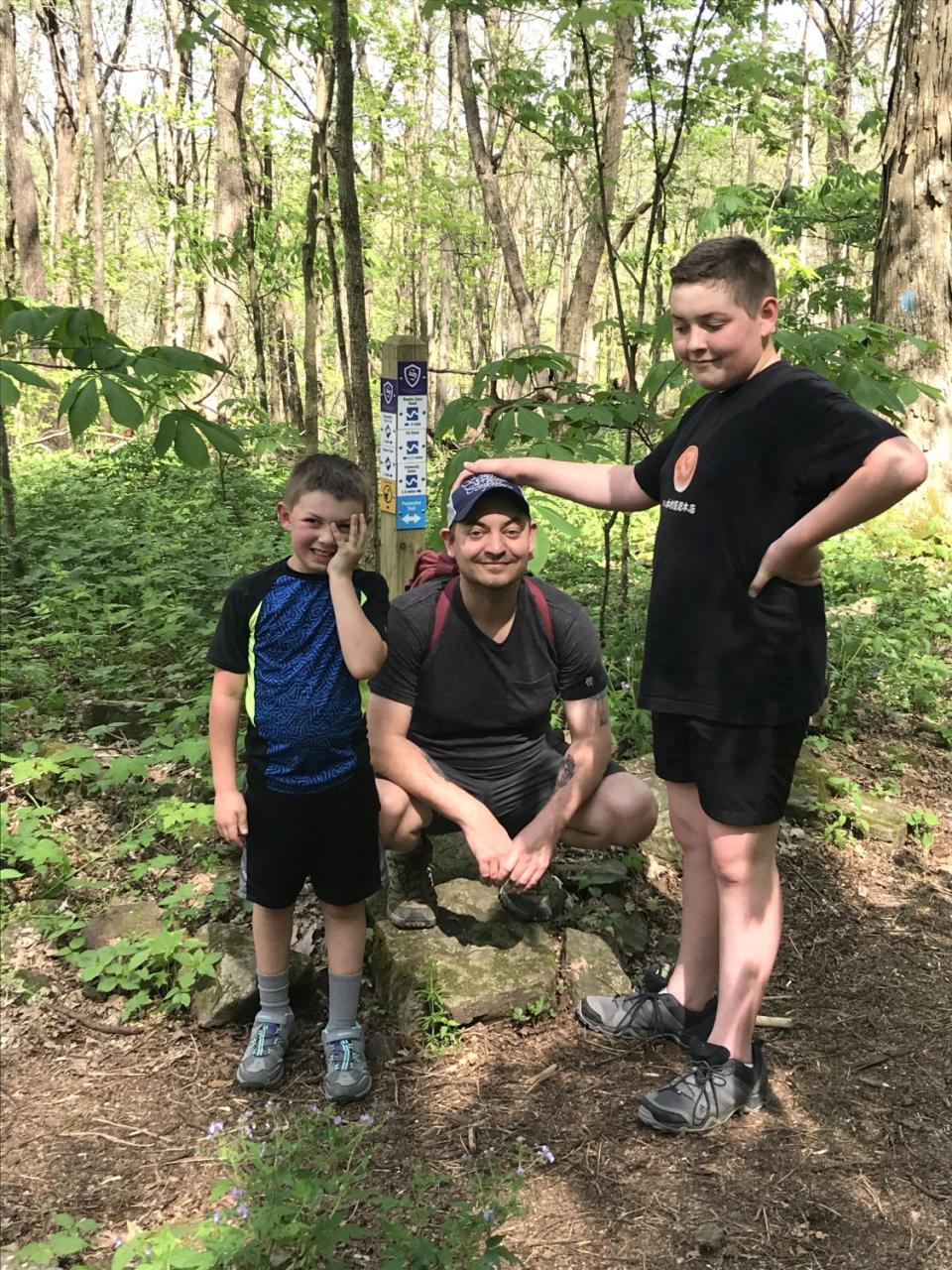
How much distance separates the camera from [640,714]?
170 inches

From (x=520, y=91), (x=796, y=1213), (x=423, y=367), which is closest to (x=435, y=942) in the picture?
(x=796, y=1213)

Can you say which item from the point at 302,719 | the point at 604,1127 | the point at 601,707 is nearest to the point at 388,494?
the point at 601,707

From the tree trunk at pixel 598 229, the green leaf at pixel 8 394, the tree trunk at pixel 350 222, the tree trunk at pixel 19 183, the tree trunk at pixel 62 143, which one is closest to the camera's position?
the green leaf at pixel 8 394

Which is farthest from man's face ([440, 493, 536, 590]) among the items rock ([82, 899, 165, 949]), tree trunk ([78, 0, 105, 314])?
tree trunk ([78, 0, 105, 314])

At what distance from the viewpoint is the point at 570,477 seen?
2713 millimetres

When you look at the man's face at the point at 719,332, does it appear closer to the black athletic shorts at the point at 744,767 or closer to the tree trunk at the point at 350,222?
the black athletic shorts at the point at 744,767

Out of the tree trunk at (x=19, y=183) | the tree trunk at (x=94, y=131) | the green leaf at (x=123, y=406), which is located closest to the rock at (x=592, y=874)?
the green leaf at (x=123, y=406)

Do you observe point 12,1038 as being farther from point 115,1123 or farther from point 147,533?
point 147,533

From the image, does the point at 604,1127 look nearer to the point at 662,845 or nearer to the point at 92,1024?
the point at 662,845

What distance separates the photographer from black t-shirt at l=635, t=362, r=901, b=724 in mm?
2000

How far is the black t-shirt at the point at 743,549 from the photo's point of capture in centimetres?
200

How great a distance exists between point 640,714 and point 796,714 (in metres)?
2.16

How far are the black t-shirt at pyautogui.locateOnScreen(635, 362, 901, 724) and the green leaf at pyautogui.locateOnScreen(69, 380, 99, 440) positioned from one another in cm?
145

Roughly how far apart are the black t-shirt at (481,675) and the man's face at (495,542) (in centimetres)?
19
